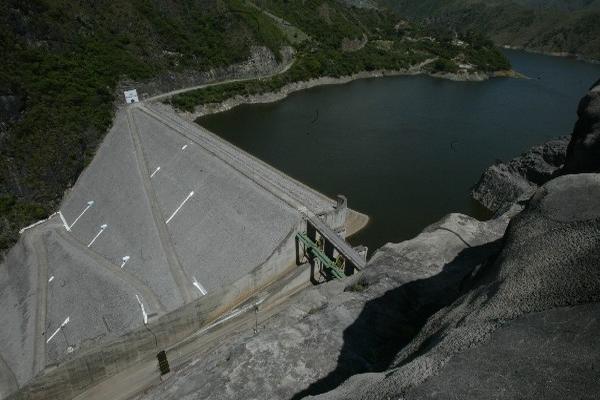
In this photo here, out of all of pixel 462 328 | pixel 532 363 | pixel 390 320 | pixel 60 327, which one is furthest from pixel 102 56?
pixel 532 363

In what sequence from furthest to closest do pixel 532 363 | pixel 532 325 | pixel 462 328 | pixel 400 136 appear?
1. pixel 400 136
2. pixel 462 328
3. pixel 532 325
4. pixel 532 363

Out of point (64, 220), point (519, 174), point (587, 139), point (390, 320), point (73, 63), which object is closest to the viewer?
point (587, 139)

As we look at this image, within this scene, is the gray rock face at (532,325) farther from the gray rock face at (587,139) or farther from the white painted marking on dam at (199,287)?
the white painted marking on dam at (199,287)

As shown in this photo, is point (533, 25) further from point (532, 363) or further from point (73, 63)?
→ point (532, 363)

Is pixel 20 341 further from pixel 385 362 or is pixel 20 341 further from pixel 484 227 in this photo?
pixel 484 227

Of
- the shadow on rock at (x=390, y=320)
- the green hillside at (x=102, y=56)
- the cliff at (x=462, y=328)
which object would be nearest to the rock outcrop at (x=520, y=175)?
the shadow on rock at (x=390, y=320)

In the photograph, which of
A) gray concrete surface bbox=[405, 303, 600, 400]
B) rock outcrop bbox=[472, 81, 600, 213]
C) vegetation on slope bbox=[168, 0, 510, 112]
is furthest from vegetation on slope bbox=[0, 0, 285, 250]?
rock outcrop bbox=[472, 81, 600, 213]

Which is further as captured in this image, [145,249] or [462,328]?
[145,249]
